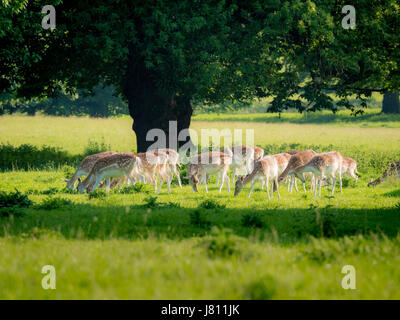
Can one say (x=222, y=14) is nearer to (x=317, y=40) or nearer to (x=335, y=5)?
(x=317, y=40)

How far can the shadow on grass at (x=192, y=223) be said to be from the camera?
974cm

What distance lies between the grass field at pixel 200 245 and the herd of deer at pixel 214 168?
21.8 inches

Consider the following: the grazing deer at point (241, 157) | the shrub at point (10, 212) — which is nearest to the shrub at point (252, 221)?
the shrub at point (10, 212)

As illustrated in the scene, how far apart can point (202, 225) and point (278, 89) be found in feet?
49.7

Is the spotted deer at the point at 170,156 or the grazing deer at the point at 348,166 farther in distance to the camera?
the grazing deer at the point at 348,166

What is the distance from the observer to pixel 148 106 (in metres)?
23.1

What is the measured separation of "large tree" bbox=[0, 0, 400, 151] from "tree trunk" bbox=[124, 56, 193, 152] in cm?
4

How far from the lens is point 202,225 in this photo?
34.5ft

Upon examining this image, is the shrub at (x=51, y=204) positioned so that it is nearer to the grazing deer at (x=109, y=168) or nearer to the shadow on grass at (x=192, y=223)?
the shadow on grass at (x=192, y=223)

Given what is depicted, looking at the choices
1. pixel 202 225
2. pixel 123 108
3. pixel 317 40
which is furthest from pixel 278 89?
pixel 123 108

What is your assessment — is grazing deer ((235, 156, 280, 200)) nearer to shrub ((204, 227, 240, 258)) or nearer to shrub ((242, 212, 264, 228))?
shrub ((242, 212, 264, 228))

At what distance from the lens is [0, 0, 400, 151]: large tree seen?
19891 mm

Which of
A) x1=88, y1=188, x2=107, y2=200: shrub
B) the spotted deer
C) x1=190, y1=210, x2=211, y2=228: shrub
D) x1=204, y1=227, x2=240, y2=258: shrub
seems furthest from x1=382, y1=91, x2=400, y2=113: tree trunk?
x1=204, y1=227, x2=240, y2=258: shrub

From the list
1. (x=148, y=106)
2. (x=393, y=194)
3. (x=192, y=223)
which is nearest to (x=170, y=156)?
(x=148, y=106)
